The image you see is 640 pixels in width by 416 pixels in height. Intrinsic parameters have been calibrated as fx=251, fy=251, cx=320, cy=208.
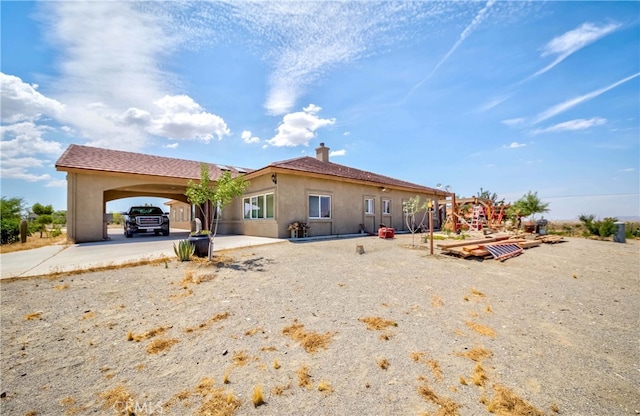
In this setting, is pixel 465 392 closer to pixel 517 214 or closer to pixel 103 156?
pixel 103 156

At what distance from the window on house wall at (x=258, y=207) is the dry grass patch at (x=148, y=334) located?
Result: 914 centimetres

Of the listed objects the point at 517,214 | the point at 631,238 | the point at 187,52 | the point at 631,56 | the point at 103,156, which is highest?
the point at 187,52

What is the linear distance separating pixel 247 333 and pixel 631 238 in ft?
82.9

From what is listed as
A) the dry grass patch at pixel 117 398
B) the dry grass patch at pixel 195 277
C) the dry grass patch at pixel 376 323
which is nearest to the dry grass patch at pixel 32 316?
the dry grass patch at pixel 195 277

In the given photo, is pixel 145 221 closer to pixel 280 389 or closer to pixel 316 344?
pixel 316 344

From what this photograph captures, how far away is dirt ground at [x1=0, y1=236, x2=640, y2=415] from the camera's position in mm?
→ 2311

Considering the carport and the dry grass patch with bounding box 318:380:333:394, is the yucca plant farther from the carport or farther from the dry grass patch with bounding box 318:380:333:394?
the carport

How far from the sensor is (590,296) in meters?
5.23

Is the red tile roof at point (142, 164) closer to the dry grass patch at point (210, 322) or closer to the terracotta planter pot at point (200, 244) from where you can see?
the terracotta planter pot at point (200, 244)

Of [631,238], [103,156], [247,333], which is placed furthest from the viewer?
[631,238]

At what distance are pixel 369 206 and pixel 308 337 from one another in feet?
45.5

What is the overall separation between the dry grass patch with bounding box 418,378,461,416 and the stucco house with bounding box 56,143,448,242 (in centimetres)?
1017

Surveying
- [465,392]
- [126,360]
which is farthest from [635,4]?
[126,360]

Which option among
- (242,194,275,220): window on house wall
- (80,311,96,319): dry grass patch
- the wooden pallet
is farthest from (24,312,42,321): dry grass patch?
the wooden pallet
